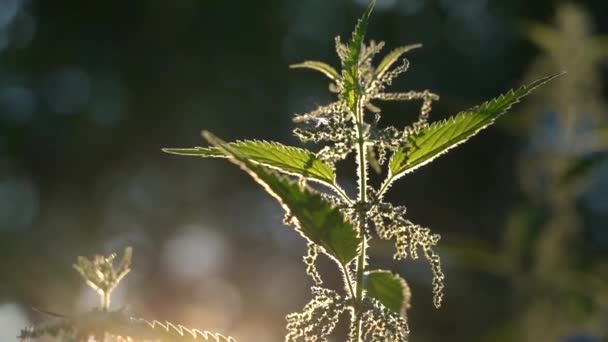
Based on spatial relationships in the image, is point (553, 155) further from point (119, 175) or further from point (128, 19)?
point (128, 19)

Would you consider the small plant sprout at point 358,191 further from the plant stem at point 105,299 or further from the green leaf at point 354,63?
the plant stem at point 105,299

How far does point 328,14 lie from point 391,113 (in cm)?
428

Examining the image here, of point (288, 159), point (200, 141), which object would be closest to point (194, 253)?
point (200, 141)

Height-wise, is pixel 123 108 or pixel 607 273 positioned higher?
pixel 123 108

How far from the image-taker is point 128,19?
17672 millimetres

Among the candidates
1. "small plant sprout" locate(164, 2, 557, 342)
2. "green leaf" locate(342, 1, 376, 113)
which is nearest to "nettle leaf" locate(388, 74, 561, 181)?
"small plant sprout" locate(164, 2, 557, 342)

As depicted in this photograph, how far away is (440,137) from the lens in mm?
1312

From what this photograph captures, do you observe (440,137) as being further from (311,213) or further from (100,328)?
(100,328)

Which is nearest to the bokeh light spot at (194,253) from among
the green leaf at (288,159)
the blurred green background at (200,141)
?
the blurred green background at (200,141)

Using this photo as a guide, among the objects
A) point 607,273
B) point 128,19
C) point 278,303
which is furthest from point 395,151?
point 128,19

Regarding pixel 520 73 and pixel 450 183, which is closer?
pixel 450 183

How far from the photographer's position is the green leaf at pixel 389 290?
4.02 ft

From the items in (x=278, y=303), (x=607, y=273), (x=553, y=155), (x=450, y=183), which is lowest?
(x=607, y=273)

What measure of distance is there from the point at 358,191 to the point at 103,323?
38 centimetres
